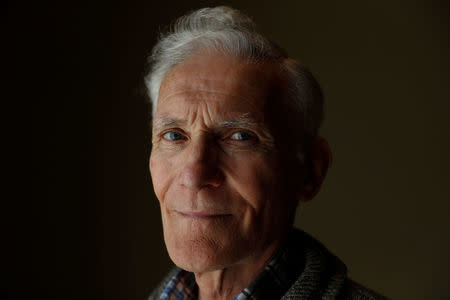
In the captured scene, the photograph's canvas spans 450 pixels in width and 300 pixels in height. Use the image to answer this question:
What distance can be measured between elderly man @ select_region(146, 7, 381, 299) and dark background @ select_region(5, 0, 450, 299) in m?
1.40

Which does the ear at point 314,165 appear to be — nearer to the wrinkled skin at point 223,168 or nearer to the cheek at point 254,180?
the wrinkled skin at point 223,168

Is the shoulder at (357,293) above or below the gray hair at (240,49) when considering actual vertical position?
below

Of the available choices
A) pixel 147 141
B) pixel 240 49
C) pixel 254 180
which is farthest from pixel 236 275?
pixel 147 141

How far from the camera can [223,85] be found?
58.6 inches

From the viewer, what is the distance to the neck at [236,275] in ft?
5.06

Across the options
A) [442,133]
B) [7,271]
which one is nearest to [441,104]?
[442,133]

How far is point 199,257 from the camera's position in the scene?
4.71 ft

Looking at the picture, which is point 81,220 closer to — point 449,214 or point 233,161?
point 233,161

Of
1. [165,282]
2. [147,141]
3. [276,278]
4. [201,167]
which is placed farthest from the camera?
[147,141]

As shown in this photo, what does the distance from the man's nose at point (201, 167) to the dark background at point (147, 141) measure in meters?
1.62

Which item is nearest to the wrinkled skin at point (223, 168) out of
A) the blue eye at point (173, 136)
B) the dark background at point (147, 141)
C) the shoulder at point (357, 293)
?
the blue eye at point (173, 136)

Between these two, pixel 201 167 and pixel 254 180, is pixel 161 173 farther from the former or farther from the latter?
pixel 254 180

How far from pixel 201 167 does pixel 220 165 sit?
0.22 feet

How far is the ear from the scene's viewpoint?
1.67m
